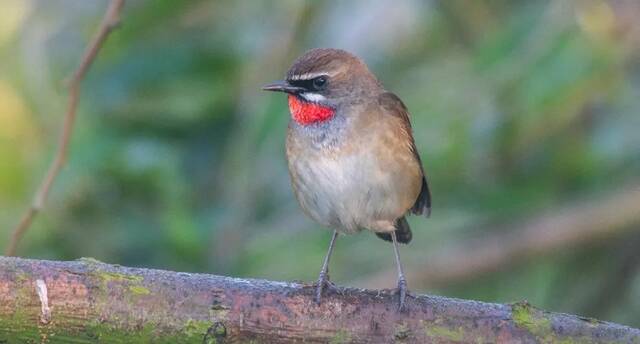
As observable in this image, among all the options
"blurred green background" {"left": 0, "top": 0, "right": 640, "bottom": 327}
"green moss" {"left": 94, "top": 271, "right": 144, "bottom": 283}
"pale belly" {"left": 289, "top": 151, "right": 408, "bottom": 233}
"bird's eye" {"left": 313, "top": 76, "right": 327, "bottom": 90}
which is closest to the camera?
"green moss" {"left": 94, "top": 271, "right": 144, "bottom": 283}

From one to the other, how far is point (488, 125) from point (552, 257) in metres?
0.76

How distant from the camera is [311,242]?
231 inches

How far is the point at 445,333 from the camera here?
A: 386cm

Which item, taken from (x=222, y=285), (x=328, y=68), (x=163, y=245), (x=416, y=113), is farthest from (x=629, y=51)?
(x=222, y=285)

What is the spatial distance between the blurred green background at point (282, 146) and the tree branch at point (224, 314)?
1.70 m

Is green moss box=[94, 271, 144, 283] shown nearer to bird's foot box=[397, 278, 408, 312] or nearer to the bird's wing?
bird's foot box=[397, 278, 408, 312]

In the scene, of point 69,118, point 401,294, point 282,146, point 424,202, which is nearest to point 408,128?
point 424,202

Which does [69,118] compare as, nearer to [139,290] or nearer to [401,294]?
[139,290]

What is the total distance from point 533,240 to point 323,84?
1.51 m

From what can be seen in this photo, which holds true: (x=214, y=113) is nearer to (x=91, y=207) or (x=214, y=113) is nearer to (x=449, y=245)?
(x=91, y=207)

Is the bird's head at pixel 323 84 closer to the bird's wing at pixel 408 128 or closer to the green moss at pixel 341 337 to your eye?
the bird's wing at pixel 408 128

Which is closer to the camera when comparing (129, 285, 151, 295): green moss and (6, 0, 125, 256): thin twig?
(129, 285, 151, 295): green moss

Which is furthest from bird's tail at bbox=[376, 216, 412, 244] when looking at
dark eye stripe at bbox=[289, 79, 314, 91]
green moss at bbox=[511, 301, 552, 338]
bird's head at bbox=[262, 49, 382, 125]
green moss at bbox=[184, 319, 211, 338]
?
green moss at bbox=[184, 319, 211, 338]

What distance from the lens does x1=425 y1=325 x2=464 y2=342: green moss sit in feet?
12.6
